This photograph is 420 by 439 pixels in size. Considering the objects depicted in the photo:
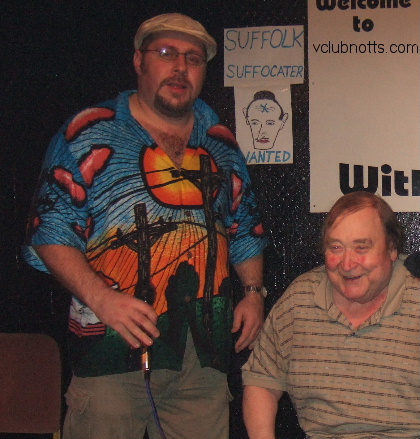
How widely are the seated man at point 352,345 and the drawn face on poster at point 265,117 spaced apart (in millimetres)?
1018

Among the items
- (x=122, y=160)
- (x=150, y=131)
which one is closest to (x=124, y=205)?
(x=122, y=160)

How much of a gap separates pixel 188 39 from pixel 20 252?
3.93 ft

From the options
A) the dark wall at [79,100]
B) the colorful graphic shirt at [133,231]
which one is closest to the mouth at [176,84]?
the colorful graphic shirt at [133,231]

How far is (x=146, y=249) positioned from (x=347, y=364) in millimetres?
714

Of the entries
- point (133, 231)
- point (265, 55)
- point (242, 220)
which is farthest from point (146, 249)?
point (265, 55)

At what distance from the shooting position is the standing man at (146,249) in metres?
2.19

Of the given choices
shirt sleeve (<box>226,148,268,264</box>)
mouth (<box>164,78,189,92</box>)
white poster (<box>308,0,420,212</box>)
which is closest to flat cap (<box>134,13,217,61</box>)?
mouth (<box>164,78,189,92</box>)

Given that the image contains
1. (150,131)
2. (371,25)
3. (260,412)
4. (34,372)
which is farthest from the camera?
(371,25)

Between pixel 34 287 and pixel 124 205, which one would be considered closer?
pixel 124 205

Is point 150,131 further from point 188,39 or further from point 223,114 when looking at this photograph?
point 223,114

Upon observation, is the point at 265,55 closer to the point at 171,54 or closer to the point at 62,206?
the point at 171,54

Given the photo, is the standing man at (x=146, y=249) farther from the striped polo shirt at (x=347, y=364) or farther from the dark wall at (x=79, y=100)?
the dark wall at (x=79, y=100)

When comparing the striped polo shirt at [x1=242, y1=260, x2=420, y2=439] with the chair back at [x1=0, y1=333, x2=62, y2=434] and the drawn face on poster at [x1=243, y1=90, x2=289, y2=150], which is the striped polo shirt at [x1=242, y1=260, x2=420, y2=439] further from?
the drawn face on poster at [x1=243, y1=90, x2=289, y2=150]

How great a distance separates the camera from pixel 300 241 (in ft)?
9.71
